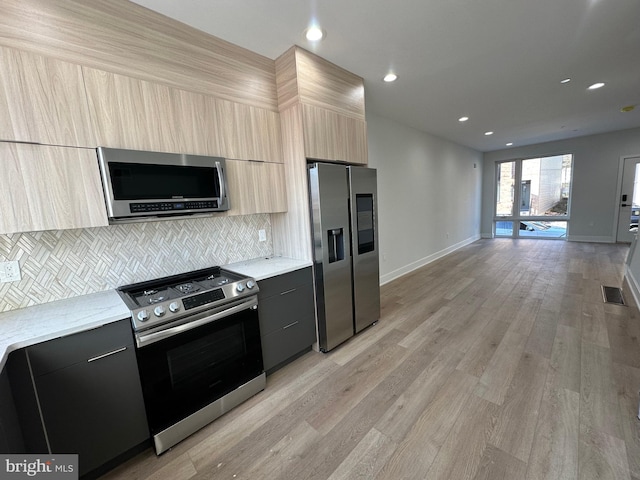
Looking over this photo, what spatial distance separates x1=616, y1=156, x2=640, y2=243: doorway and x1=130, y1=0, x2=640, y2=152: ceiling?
3.43 metres

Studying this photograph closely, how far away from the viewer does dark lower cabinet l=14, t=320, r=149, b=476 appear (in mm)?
1262

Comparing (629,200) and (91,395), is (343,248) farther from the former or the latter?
(629,200)

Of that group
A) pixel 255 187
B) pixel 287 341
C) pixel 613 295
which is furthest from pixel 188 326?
pixel 613 295

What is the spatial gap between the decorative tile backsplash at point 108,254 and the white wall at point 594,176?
342 inches

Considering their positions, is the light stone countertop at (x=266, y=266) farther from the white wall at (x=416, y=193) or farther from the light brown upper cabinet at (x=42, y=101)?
the white wall at (x=416, y=193)

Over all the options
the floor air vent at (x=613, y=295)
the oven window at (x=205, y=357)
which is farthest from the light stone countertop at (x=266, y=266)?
the floor air vent at (x=613, y=295)

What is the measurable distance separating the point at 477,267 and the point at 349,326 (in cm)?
370

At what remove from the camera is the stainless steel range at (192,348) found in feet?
5.05

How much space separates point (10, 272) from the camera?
1.55m

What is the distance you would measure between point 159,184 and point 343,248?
1617 millimetres

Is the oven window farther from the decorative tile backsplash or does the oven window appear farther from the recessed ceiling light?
the recessed ceiling light

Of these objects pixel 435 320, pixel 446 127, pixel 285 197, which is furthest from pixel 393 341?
pixel 446 127

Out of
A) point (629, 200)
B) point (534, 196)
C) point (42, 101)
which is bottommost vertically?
point (629, 200)

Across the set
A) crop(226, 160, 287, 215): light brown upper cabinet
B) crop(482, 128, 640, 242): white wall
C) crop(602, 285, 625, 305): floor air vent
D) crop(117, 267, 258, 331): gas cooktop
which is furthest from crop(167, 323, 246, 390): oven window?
crop(482, 128, 640, 242): white wall
